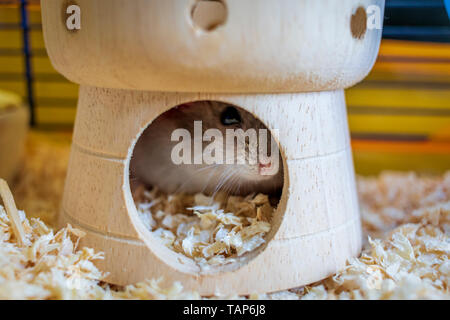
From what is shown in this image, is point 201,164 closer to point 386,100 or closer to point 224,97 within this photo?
point 224,97

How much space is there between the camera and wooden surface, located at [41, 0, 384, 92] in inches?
35.8

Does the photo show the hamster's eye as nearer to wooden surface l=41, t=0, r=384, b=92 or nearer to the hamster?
the hamster

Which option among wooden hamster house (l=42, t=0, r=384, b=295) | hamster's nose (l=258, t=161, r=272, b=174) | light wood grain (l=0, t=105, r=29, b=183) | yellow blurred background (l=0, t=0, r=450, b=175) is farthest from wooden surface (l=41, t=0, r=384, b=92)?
yellow blurred background (l=0, t=0, r=450, b=175)

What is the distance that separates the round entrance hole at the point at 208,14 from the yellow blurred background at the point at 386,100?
5.06 feet

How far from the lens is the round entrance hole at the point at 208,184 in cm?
113

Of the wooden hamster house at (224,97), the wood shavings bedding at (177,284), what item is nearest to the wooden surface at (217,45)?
the wooden hamster house at (224,97)

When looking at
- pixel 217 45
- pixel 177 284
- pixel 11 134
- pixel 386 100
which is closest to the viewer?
pixel 217 45

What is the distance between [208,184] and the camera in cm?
142

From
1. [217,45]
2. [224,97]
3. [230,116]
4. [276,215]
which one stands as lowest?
[276,215]

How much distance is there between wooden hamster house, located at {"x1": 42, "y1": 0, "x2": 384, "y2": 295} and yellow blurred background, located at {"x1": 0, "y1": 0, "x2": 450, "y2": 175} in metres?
1.30

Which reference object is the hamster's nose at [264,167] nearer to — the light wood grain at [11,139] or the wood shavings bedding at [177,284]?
the wood shavings bedding at [177,284]

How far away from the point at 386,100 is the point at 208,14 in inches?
71.3

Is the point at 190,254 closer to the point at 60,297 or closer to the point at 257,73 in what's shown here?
the point at 60,297

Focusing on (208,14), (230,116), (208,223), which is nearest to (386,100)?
(230,116)
